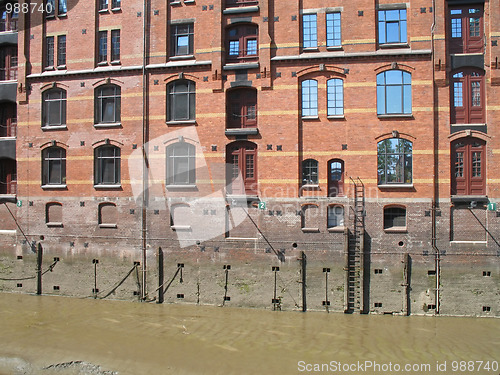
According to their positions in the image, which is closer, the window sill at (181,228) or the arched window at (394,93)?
the arched window at (394,93)

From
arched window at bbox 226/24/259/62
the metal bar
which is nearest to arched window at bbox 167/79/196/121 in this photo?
arched window at bbox 226/24/259/62

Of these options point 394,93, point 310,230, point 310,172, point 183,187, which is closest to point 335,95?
point 394,93

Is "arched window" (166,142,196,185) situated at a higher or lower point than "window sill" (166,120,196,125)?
lower

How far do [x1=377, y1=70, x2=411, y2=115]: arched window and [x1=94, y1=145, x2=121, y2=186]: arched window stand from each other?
11.9 meters

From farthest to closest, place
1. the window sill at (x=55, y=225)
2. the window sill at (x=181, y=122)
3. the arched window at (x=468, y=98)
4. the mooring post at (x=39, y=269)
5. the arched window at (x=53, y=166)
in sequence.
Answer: the arched window at (x=53, y=166), the window sill at (x=55, y=225), the mooring post at (x=39, y=269), the window sill at (x=181, y=122), the arched window at (x=468, y=98)

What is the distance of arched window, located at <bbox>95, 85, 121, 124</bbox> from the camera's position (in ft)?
64.4

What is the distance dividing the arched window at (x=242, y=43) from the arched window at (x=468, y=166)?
932 cm

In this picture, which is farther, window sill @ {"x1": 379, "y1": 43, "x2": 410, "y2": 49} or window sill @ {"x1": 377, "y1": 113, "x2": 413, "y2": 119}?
window sill @ {"x1": 379, "y1": 43, "x2": 410, "y2": 49}

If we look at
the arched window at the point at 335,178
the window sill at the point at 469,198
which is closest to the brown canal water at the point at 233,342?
the window sill at the point at 469,198

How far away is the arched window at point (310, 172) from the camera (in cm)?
1789

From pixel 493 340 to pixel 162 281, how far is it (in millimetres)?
12832

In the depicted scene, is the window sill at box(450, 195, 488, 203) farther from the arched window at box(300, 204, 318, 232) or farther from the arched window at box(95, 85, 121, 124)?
the arched window at box(95, 85, 121, 124)

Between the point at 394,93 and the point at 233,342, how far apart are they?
1167 cm

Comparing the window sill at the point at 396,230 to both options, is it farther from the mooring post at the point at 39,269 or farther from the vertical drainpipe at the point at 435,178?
the mooring post at the point at 39,269
